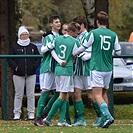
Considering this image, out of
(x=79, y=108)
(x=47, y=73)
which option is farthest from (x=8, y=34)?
(x=79, y=108)

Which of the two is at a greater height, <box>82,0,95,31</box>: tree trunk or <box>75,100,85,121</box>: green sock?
<box>82,0,95,31</box>: tree trunk

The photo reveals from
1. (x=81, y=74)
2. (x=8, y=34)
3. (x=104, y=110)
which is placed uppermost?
(x=8, y=34)

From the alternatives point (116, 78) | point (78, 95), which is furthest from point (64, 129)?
point (116, 78)

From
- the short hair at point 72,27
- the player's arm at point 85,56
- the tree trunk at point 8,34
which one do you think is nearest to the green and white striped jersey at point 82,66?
the player's arm at point 85,56

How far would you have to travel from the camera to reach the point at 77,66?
14367 mm

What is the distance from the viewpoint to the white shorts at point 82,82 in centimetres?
1434

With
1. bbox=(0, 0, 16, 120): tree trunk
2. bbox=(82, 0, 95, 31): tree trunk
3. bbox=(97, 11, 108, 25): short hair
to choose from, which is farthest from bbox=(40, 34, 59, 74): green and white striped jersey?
bbox=(82, 0, 95, 31): tree trunk

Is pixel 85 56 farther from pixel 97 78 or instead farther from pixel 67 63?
pixel 97 78

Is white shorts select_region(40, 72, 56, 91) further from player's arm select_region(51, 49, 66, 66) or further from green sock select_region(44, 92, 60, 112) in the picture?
player's arm select_region(51, 49, 66, 66)

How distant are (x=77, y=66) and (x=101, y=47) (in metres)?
0.87

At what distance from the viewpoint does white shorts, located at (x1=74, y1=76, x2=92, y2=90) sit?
14344 mm

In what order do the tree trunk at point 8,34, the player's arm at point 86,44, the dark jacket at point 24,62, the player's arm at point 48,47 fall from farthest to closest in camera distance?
the tree trunk at point 8,34 → the dark jacket at point 24,62 → the player's arm at point 48,47 → the player's arm at point 86,44

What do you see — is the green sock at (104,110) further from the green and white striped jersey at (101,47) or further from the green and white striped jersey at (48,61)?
the green and white striped jersey at (48,61)

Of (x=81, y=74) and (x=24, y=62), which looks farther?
(x=24, y=62)
